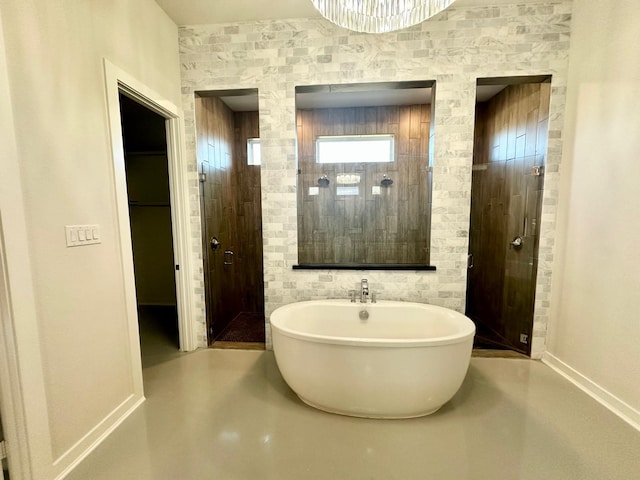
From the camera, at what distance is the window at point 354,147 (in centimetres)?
342

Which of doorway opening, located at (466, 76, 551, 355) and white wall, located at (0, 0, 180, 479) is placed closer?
white wall, located at (0, 0, 180, 479)

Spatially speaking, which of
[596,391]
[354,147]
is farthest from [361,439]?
[354,147]

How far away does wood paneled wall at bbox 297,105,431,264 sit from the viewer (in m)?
3.26

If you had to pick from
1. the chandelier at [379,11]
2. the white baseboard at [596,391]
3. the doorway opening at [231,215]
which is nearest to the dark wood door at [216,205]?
the doorway opening at [231,215]

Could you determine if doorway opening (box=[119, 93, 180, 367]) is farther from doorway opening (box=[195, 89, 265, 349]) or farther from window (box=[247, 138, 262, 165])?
window (box=[247, 138, 262, 165])

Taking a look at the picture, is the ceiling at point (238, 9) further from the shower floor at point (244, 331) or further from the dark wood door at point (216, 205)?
the shower floor at point (244, 331)

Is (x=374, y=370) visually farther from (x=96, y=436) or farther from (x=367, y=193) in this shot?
(x=367, y=193)

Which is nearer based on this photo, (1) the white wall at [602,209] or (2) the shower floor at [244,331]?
(1) the white wall at [602,209]

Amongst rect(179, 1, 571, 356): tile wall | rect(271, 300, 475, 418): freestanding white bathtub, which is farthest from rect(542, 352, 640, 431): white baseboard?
rect(271, 300, 475, 418): freestanding white bathtub

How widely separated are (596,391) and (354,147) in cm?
314

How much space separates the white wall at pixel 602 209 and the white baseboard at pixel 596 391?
0.04ft

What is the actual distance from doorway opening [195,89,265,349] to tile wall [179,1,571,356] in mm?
201

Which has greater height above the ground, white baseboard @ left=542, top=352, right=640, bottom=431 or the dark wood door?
the dark wood door

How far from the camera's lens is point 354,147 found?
3479mm
